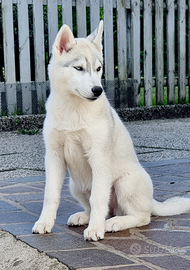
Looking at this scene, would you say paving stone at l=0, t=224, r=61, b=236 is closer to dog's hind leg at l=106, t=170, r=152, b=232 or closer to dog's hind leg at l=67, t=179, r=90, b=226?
dog's hind leg at l=67, t=179, r=90, b=226

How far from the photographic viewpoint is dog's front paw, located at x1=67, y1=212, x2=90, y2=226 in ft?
10.4

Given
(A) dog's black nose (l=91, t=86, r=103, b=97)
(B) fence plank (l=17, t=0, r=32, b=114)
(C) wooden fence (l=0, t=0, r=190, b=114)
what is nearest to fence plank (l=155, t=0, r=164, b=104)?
(C) wooden fence (l=0, t=0, r=190, b=114)

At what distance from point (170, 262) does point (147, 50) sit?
7.03 meters

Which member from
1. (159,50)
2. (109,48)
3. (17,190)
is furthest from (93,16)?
(17,190)

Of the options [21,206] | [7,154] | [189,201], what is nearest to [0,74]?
[7,154]

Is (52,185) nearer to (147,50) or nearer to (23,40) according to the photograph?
(23,40)

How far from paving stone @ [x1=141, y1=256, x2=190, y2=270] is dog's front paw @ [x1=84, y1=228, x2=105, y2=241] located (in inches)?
17.2

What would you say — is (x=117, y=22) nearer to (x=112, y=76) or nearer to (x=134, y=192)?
(x=112, y=76)

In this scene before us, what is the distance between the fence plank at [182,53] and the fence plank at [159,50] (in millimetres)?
495

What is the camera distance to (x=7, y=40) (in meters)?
7.67

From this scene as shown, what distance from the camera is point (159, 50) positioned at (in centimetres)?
921

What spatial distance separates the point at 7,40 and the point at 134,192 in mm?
5132

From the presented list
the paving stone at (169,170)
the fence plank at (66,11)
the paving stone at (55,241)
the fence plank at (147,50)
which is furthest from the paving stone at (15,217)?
the fence plank at (147,50)

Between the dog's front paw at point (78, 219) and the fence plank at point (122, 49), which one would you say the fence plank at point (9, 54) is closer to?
the fence plank at point (122, 49)
